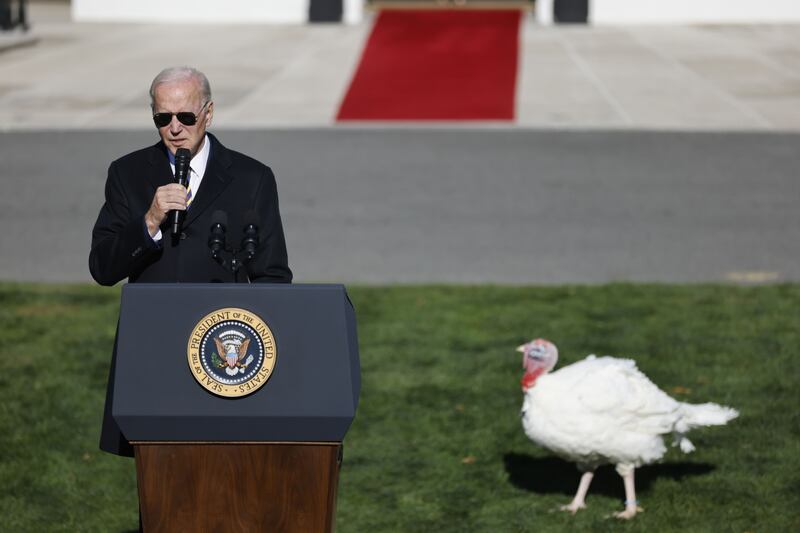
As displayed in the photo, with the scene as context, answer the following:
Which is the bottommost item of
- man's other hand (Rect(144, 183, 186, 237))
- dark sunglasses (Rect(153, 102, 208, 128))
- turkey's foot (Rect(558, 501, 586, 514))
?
turkey's foot (Rect(558, 501, 586, 514))

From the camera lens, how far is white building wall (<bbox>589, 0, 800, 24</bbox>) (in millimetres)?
29891

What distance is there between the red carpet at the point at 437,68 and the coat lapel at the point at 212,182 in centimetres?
1452

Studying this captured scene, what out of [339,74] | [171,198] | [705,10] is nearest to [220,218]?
[171,198]

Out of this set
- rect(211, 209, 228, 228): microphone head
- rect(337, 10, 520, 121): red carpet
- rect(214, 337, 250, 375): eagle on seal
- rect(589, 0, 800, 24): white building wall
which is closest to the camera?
rect(214, 337, 250, 375): eagle on seal

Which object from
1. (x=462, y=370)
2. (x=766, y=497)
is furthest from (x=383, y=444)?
(x=766, y=497)

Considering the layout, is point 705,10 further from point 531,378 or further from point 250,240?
point 250,240

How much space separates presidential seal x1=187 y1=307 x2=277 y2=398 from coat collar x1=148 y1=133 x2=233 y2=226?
29.0 inches

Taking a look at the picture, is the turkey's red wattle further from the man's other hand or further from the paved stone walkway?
the paved stone walkway

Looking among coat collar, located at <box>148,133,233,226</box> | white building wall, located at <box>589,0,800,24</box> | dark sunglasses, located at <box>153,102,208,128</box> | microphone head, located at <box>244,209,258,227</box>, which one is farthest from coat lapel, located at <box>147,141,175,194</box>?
white building wall, located at <box>589,0,800,24</box>

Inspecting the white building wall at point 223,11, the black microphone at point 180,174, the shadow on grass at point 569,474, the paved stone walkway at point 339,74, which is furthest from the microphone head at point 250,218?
the white building wall at point 223,11

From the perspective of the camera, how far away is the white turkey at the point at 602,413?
261 inches

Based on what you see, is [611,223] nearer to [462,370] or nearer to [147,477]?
[462,370]

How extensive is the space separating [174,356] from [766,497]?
13.2 feet

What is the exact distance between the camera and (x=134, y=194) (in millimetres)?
5012
